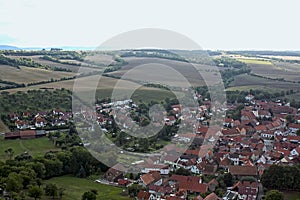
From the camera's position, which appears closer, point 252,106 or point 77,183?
point 77,183

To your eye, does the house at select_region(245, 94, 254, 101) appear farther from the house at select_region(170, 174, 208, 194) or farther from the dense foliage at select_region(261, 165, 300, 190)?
the house at select_region(170, 174, 208, 194)

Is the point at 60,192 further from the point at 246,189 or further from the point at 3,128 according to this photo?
the point at 3,128

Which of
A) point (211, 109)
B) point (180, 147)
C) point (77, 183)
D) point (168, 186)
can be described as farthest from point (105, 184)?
point (211, 109)

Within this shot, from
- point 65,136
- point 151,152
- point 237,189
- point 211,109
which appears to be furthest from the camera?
point 211,109

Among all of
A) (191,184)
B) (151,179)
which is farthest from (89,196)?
(191,184)

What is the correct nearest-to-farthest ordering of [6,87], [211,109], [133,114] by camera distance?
[133,114], [211,109], [6,87]

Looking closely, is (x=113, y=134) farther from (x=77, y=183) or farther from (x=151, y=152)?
(x=77, y=183)

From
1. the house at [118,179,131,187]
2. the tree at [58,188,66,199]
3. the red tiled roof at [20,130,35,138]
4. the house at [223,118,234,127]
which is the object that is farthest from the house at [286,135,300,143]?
the red tiled roof at [20,130,35,138]
